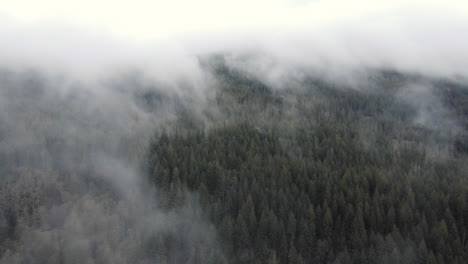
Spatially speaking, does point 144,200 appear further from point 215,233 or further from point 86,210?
point 215,233

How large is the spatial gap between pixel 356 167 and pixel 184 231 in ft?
206

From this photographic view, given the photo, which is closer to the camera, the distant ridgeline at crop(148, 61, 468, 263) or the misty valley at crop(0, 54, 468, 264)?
the distant ridgeline at crop(148, 61, 468, 263)

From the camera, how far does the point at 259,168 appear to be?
99500 mm

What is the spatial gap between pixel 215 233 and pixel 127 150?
213 feet

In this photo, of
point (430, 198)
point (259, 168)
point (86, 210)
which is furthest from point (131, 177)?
point (430, 198)

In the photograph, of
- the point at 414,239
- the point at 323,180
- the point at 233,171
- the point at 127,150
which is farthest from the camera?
the point at 127,150

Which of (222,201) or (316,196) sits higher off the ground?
(316,196)

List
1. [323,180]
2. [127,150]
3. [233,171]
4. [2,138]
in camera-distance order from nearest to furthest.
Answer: [323,180] → [233,171] → [127,150] → [2,138]

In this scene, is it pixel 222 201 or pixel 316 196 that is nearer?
pixel 222 201

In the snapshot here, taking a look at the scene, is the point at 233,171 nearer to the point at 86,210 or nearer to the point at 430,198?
the point at 86,210

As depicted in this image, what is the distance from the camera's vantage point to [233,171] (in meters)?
98.1

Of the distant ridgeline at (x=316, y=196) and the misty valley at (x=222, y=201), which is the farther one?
the misty valley at (x=222, y=201)

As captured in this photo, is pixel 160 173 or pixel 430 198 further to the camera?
pixel 160 173

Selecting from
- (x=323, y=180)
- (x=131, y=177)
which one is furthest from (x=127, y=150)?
(x=323, y=180)
